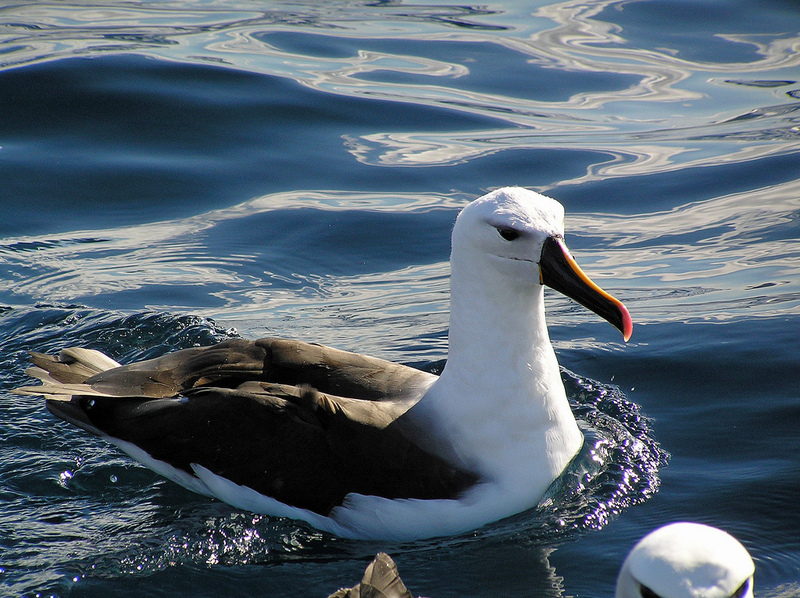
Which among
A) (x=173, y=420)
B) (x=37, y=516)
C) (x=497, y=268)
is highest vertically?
(x=497, y=268)

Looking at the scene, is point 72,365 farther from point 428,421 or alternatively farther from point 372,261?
point 372,261

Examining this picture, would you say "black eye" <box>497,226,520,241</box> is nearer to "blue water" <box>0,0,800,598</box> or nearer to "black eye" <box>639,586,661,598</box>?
"blue water" <box>0,0,800,598</box>

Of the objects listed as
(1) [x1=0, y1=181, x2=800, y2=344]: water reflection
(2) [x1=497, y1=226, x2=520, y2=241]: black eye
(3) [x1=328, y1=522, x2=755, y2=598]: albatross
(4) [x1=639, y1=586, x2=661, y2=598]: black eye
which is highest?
(2) [x1=497, y1=226, x2=520, y2=241]: black eye

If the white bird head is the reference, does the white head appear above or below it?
below

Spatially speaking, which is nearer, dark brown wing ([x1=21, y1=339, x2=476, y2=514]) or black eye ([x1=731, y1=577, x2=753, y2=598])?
black eye ([x1=731, y1=577, x2=753, y2=598])

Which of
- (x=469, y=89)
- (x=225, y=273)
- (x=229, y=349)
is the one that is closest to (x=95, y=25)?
(x=469, y=89)

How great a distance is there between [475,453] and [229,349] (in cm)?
166

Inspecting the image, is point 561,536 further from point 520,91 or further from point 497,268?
point 520,91

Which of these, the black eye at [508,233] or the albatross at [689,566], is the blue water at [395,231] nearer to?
the albatross at [689,566]

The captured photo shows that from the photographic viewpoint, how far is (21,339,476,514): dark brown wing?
5.21 meters

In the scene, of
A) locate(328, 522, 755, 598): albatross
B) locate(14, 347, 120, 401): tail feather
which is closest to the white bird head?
locate(328, 522, 755, 598): albatross

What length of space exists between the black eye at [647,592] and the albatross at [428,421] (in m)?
1.54

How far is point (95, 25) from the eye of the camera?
1634cm

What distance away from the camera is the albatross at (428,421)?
5.12 m
